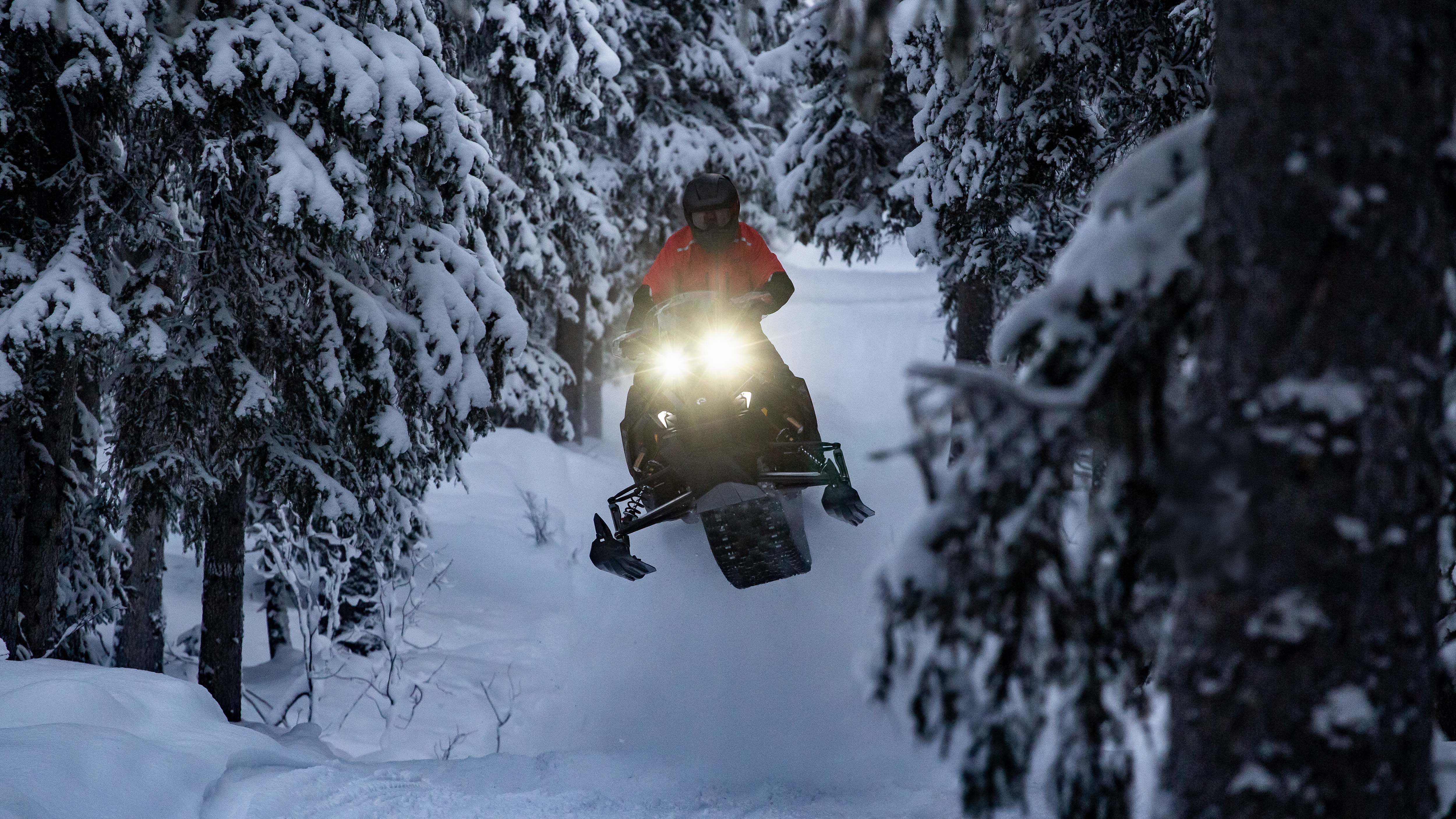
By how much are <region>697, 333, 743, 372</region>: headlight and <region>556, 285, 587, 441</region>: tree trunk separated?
12.2 meters

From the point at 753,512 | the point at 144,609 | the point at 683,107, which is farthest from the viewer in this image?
the point at 683,107

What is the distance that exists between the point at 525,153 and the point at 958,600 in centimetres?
1338

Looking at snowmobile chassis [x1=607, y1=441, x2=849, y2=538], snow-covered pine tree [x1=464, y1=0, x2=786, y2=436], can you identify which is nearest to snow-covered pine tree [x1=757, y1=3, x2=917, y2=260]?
snow-covered pine tree [x1=464, y1=0, x2=786, y2=436]

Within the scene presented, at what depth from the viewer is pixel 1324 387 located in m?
1.83

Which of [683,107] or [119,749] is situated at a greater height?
[683,107]

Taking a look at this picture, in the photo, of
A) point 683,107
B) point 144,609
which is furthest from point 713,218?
point 683,107

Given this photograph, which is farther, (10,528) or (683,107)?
(683,107)

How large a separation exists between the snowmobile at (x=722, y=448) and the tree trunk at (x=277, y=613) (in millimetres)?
6234

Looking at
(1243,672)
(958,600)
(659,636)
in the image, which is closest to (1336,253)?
(1243,672)

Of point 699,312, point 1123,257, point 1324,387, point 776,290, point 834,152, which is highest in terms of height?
point 834,152

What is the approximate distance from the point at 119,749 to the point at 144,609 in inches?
216

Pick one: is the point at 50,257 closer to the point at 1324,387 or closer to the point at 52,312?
the point at 52,312

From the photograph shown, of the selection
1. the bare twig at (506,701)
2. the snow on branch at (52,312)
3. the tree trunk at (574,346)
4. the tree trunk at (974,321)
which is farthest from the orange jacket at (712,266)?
the tree trunk at (574,346)

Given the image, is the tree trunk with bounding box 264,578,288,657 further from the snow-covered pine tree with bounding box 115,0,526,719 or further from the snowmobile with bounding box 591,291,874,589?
the snowmobile with bounding box 591,291,874,589
